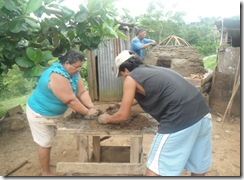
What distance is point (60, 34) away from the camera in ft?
8.03

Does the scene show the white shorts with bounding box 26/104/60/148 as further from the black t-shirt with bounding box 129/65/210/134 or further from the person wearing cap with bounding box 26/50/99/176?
the black t-shirt with bounding box 129/65/210/134

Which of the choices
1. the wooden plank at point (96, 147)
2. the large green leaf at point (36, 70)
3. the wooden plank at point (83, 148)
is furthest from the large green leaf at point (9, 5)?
the wooden plank at point (96, 147)

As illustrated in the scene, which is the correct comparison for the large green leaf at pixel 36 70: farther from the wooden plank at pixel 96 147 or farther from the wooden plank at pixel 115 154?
the wooden plank at pixel 115 154

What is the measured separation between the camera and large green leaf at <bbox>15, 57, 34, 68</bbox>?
206cm

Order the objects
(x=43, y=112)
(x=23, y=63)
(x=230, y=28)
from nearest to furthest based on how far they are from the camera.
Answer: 1. (x=23, y=63)
2. (x=43, y=112)
3. (x=230, y=28)

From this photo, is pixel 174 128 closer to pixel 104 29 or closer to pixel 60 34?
pixel 104 29

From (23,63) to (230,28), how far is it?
352 centimetres

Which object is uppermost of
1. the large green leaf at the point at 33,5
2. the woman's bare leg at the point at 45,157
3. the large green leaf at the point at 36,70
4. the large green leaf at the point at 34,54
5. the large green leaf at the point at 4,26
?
the large green leaf at the point at 33,5

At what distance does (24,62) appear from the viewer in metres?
2.07

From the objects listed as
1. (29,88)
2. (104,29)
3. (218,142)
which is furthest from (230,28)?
(29,88)

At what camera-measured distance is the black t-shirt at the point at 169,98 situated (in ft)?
5.88

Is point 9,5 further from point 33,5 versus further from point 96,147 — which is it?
point 96,147

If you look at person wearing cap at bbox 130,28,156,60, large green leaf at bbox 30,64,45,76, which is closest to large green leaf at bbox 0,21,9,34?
large green leaf at bbox 30,64,45,76

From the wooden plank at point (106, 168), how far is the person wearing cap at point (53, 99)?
0.36 m
